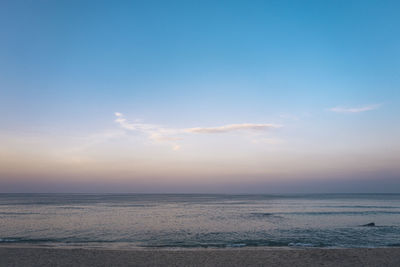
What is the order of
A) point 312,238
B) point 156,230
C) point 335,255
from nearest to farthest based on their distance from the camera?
point 335,255 < point 312,238 < point 156,230

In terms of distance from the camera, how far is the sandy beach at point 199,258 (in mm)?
16594

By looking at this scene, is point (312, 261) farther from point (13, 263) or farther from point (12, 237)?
point (12, 237)

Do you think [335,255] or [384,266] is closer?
[384,266]

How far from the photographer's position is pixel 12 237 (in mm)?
26906

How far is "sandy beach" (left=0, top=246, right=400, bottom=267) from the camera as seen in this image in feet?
54.4

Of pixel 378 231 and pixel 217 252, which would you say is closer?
pixel 217 252

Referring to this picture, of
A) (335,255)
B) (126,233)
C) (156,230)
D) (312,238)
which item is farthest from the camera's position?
(156,230)

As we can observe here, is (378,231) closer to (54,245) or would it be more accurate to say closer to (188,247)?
(188,247)

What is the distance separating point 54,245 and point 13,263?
7391mm

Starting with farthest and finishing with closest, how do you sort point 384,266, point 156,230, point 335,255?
point 156,230
point 335,255
point 384,266

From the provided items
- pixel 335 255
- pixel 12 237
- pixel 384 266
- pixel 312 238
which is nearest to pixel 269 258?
pixel 335 255

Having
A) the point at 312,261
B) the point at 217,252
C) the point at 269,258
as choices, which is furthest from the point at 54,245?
the point at 312,261

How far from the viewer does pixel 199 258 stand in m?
17.9

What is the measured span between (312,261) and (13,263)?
17082mm
